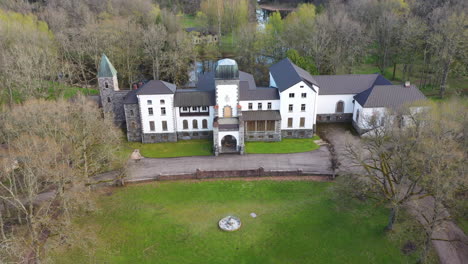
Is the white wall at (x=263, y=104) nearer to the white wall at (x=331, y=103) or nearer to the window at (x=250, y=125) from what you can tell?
the window at (x=250, y=125)

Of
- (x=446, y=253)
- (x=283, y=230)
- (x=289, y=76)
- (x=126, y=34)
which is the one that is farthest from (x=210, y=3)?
(x=446, y=253)

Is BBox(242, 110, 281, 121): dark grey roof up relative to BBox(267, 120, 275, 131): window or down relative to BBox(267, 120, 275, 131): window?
up

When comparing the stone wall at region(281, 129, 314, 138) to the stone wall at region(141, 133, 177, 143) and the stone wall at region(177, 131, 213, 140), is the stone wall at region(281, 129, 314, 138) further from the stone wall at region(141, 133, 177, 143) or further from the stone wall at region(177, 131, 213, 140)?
the stone wall at region(141, 133, 177, 143)

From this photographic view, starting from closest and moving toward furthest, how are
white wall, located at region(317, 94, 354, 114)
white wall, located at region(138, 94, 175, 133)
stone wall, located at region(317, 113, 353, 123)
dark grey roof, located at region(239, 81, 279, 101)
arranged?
white wall, located at region(138, 94, 175, 133) < dark grey roof, located at region(239, 81, 279, 101) < white wall, located at region(317, 94, 354, 114) < stone wall, located at region(317, 113, 353, 123)

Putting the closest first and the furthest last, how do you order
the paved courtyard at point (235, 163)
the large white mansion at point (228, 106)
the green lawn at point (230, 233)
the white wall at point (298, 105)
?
1. the green lawn at point (230, 233)
2. the paved courtyard at point (235, 163)
3. the large white mansion at point (228, 106)
4. the white wall at point (298, 105)

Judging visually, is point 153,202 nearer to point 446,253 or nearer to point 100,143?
point 100,143

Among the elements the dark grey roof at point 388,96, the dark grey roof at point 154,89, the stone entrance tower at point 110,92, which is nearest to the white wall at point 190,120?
the dark grey roof at point 154,89

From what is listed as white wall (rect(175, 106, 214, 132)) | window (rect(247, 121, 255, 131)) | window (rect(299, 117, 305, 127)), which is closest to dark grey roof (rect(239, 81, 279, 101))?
window (rect(247, 121, 255, 131))
